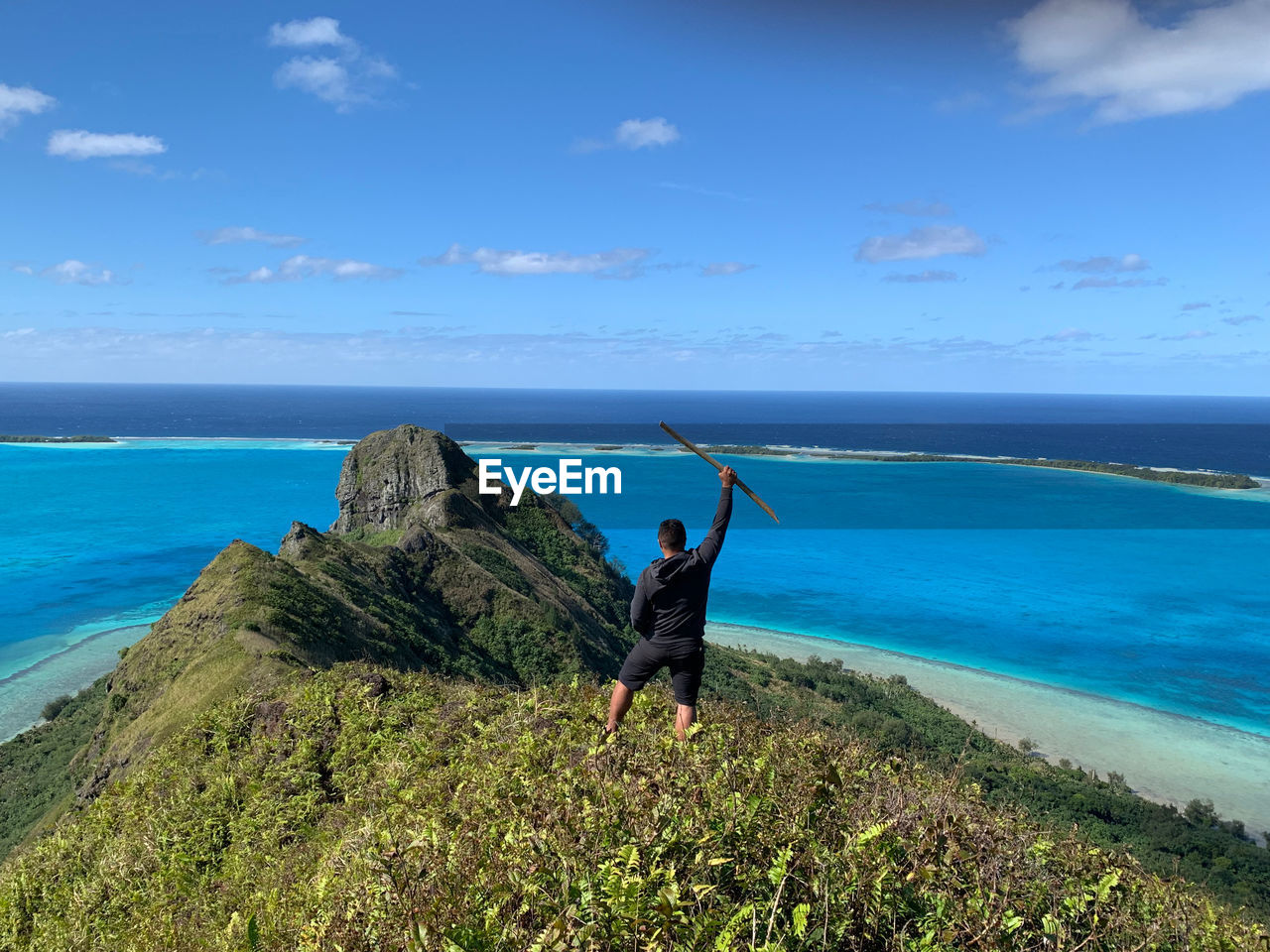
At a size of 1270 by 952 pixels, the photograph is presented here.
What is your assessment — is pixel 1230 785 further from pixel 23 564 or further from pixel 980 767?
pixel 23 564

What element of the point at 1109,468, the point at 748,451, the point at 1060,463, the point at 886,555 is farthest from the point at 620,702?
the point at 1060,463

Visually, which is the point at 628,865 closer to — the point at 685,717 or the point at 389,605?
the point at 685,717

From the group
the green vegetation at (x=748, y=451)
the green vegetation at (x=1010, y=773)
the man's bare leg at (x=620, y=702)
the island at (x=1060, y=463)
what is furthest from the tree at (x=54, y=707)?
the green vegetation at (x=748, y=451)

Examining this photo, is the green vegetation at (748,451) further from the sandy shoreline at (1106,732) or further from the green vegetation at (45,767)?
the green vegetation at (45,767)

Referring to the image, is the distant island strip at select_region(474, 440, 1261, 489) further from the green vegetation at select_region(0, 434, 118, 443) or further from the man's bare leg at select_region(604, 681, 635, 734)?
the man's bare leg at select_region(604, 681, 635, 734)

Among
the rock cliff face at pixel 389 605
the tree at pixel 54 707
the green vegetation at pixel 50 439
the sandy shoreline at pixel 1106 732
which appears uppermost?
the green vegetation at pixel 50 439

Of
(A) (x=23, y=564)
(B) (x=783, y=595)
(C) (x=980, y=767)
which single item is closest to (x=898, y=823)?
(C) (x=980, y=767)

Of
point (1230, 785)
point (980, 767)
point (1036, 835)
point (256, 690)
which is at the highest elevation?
point (1036, 835)
